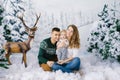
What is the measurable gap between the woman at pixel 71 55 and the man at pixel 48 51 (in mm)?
95

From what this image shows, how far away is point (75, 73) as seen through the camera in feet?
12.6

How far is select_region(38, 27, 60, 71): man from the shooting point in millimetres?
3859

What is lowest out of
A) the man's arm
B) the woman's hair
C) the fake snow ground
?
the fake snow ground

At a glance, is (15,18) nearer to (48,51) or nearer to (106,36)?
(48,51)

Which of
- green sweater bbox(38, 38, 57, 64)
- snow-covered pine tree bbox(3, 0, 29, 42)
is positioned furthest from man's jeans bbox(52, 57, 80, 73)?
snow-covered pine tree bbox(3, 0, 29, 42)

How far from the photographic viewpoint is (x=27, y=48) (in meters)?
3.88

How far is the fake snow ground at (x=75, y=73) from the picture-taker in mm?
3770

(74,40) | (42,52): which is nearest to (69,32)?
(74,40)

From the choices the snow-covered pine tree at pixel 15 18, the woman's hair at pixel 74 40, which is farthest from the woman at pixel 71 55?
the snow-covered pine tree at pixel 15 18

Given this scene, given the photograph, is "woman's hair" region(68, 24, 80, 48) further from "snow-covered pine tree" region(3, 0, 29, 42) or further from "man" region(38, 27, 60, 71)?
"snow-covered pine tree" region(3, 0, 29, 42)

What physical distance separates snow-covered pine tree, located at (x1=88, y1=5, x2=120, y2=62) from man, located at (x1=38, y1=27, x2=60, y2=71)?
422mm

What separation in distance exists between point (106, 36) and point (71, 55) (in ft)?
1.69

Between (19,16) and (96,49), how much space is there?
0.93m

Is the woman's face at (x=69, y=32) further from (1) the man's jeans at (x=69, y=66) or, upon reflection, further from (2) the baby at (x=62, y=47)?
(1) the man's jeans at (x=69, y=66)
